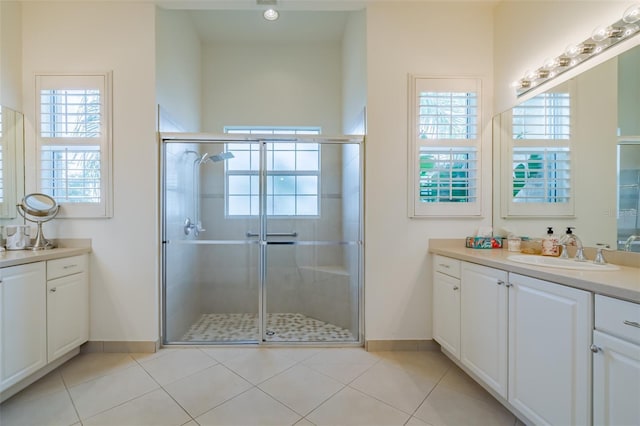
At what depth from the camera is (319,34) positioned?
3.60 meters

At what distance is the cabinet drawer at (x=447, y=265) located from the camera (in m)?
2.04

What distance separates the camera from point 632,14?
1.44 meters

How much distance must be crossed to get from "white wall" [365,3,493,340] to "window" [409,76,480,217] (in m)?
0.08

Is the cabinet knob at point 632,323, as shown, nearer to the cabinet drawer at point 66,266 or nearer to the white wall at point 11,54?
the cabinet drawer at point 66,266

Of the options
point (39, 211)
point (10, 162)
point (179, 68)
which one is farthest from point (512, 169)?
point (10, 162)

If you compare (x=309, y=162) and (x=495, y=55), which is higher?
(x=495, y=55)

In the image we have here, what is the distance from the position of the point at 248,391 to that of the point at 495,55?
3.23 meters

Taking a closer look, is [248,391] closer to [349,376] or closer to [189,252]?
[349,376]

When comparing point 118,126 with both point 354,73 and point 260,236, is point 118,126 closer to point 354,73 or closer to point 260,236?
point 260,236

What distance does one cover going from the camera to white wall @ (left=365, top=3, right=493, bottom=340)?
239cm

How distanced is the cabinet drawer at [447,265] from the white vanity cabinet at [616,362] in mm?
923

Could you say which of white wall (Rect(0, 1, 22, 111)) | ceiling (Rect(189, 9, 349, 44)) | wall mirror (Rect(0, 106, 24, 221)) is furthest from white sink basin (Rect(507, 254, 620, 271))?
white wall (Rect(0, 1, 22, 111))

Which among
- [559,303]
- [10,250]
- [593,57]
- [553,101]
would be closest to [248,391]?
[559,303]

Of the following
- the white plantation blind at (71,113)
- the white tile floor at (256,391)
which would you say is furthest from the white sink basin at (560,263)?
the white plantation blind at (71,113)
